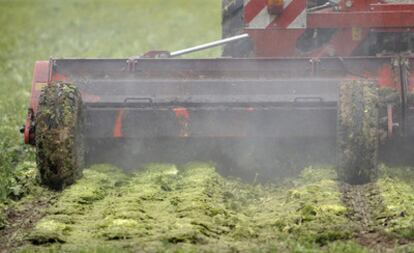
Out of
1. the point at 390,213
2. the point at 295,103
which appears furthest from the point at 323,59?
the point at 390,213

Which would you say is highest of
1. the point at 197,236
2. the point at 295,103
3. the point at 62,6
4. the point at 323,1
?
the point at 62,6

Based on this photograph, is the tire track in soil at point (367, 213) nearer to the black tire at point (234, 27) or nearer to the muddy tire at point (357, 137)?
the muddy tire at point (357, 137)

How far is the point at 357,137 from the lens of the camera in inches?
328

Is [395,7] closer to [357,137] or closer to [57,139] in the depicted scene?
[357,137]

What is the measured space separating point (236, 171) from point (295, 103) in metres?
0.78

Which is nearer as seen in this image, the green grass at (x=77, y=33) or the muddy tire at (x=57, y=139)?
the muddy tire at (x=57, y=139)

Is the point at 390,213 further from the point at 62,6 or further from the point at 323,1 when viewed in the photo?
the point at 62,6

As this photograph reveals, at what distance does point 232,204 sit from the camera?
7.83 meters

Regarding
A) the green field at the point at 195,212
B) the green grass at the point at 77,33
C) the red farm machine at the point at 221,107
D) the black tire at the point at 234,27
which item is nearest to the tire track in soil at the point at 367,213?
the green field at the point at 195,212

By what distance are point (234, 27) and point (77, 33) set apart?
17.1 meters

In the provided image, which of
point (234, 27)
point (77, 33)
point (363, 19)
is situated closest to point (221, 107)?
point (363, 19)

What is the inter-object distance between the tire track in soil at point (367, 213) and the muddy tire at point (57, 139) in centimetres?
215

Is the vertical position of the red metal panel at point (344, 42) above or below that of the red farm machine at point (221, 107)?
above

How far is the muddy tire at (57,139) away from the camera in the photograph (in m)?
8.43
